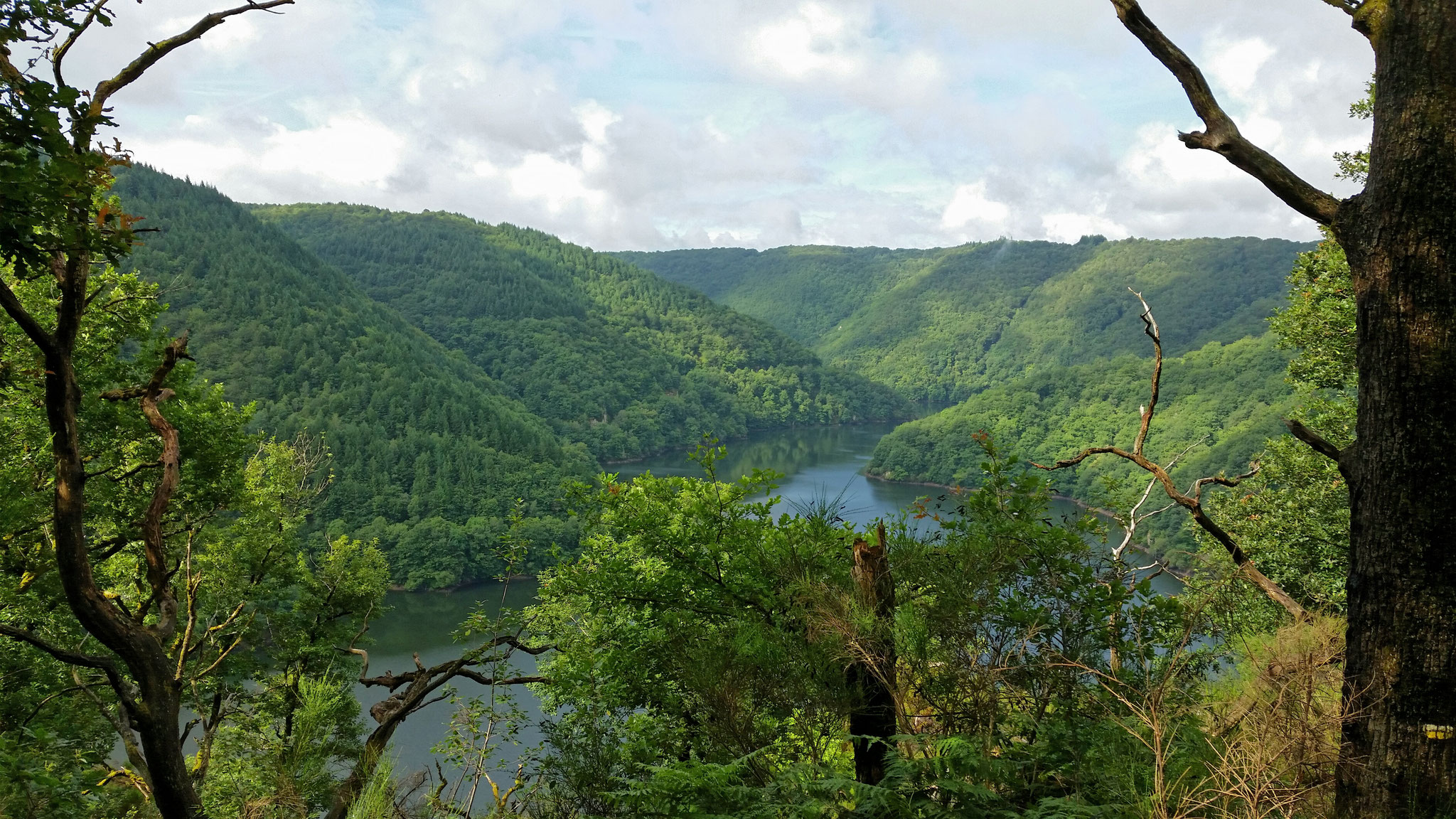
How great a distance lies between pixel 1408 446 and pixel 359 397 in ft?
281

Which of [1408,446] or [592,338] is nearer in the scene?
[1408,446]

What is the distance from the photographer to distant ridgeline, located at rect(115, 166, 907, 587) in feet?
218

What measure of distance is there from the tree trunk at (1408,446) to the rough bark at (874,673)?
1.69m

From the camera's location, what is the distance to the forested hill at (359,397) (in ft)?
199

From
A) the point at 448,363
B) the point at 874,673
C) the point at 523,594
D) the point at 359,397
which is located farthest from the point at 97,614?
the point at 448,363

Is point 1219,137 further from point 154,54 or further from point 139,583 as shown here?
point 139,583

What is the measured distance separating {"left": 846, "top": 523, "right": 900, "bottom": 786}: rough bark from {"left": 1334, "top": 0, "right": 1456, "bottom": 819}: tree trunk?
1689mm

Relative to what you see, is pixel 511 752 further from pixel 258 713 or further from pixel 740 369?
pixel 740 369

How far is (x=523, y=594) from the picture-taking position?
50656mm

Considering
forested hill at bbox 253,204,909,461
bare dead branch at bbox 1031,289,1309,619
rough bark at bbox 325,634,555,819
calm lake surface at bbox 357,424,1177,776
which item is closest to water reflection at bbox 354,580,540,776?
calm lake surface at bbox 357,424,1177,776

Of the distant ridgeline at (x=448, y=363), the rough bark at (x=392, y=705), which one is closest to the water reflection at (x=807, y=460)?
the distant ridgeline at (x=448, y=363)

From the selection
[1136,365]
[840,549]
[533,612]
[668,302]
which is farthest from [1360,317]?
[668,302]

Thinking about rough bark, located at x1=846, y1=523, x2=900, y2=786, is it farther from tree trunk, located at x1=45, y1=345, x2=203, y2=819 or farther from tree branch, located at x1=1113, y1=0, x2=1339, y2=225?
tree trunk, located at x1=45, y1=345, x2=203, y2=819

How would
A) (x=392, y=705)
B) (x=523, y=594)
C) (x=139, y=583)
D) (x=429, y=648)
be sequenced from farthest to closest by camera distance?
(x=523, y=594) < (x=429, y=648) < (x=139, y=583) < (x=392, y=705)
